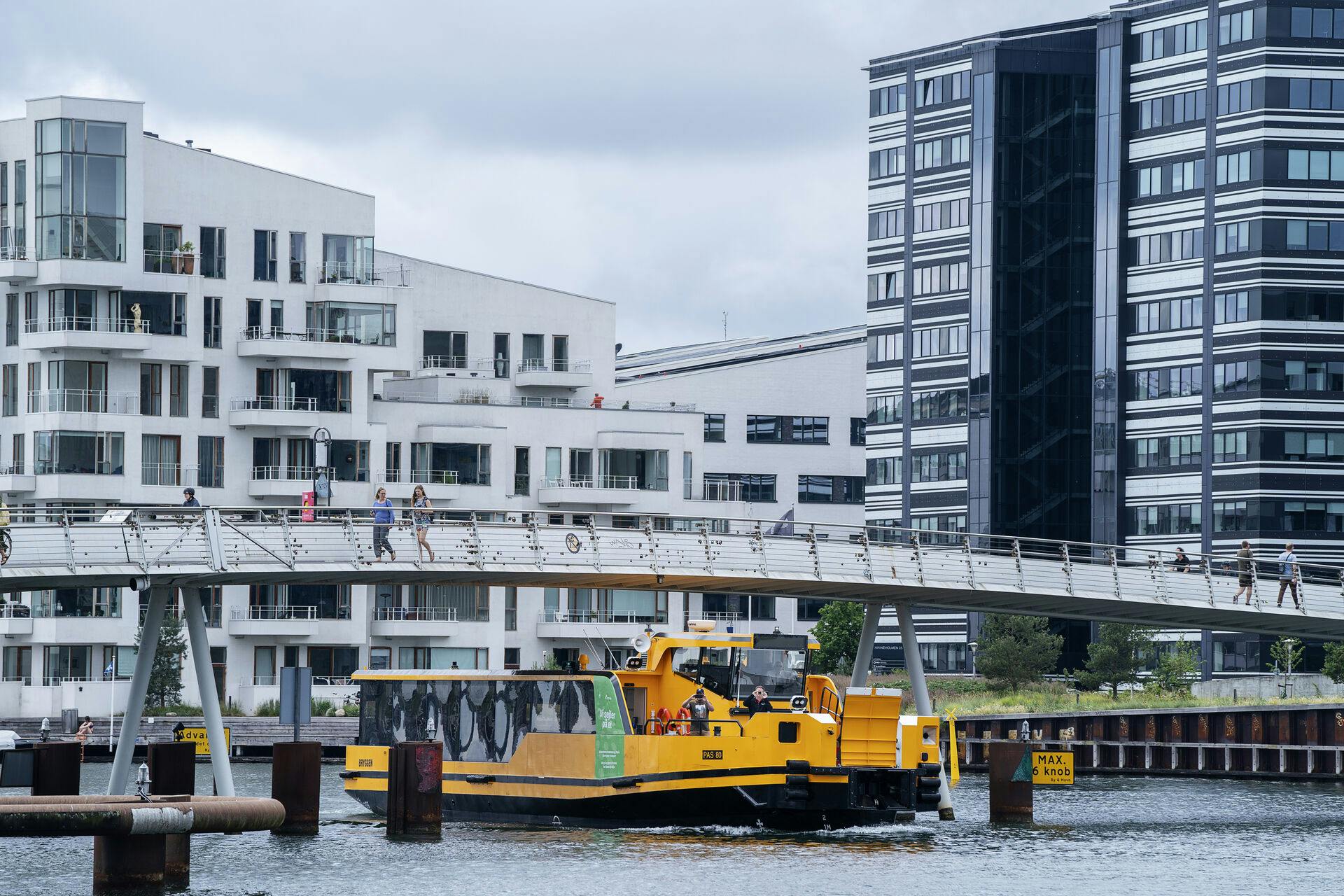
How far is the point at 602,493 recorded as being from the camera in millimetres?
115375

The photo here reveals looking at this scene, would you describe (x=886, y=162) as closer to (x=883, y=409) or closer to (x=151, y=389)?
(x=883, y=409)

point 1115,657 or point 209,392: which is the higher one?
point 209,392

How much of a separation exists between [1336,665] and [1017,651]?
15887 millimetres

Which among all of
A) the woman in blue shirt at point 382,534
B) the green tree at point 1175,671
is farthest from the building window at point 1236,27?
the woman in blue shirt at point 382,534

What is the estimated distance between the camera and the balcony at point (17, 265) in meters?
99.7

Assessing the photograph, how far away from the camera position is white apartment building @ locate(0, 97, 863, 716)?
3959 inches

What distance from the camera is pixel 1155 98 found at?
13700cm

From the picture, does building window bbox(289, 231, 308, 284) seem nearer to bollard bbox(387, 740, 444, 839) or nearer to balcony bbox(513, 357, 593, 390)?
balcony bbox(513, 357, 593, 390)

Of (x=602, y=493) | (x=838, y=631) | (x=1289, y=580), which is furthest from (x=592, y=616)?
(x=1289, y=580)

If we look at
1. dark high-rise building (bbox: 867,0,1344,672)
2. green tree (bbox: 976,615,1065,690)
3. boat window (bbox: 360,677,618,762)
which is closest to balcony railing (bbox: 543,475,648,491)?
dark high-rise building (bbox: 867,0,1344,672)

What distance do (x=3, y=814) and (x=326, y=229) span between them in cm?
7198

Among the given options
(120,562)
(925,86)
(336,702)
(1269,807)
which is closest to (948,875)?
(120,562)

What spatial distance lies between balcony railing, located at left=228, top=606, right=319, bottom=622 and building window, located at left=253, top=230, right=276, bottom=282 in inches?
577

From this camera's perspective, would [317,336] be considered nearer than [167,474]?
No
